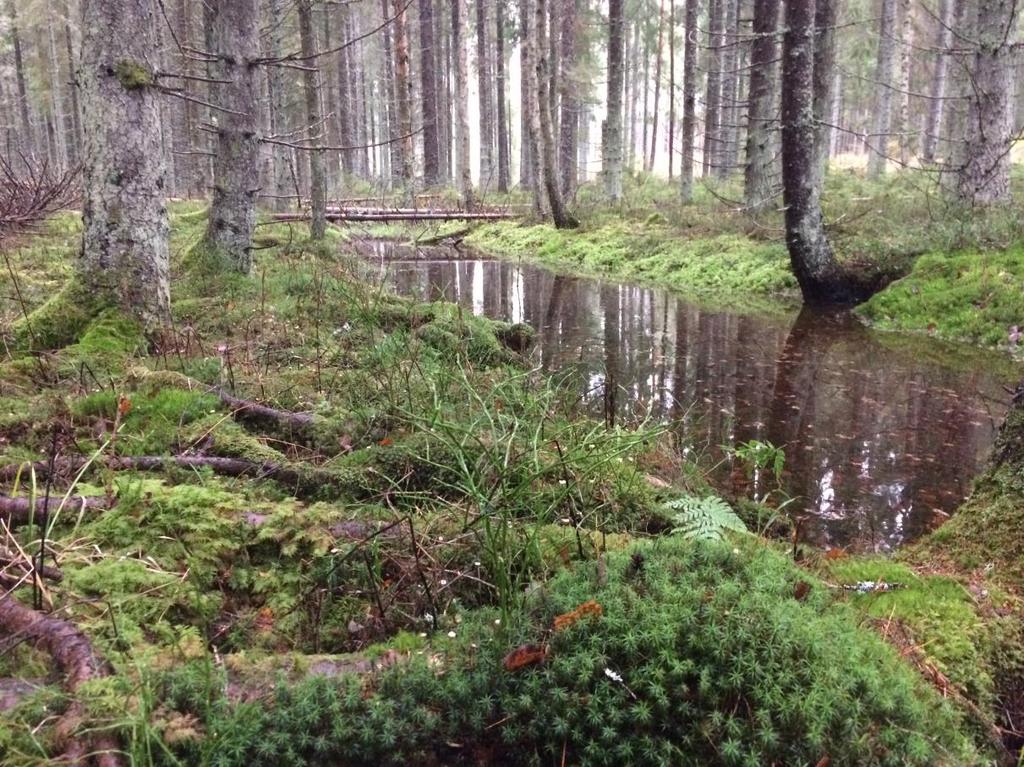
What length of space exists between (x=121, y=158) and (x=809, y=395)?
6.28 meters

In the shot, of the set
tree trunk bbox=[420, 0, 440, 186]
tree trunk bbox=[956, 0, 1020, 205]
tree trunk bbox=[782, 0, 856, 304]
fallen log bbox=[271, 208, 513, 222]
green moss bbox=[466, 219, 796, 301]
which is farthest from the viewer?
tree trunk bbox=[420, 0, 440, 186]

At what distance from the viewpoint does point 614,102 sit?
2005 cm

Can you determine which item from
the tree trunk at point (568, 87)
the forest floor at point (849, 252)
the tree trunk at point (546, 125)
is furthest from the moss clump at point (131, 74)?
the tree trunk at point (568, 87)

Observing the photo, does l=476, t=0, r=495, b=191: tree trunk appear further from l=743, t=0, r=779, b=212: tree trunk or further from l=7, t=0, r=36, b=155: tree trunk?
l=7, t=0, r=36, b=155: tree trunk

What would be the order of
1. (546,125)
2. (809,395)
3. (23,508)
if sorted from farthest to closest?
(546,125) < (809,395) < (23,508)

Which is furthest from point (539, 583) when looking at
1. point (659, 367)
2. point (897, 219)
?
point (897, 219)

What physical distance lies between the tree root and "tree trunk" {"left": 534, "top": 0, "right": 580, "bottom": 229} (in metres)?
17.7

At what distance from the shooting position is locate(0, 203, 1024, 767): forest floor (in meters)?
1.77

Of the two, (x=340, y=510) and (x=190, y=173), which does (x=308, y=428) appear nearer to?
(x=340, y=510)

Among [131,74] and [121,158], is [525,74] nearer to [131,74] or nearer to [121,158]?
[131,74]

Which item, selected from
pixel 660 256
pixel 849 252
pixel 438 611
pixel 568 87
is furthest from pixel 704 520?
pixel 568 87

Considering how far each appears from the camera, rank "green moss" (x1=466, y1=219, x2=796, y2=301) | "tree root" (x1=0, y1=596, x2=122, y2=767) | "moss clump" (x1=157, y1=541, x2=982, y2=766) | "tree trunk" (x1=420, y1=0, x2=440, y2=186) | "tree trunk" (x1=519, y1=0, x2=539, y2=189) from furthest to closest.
Answer: "tree trunk" (x1=420, y1=0, x2=440, y2=186) < "tree trunk" (x1=519, y1=0, x2=539, y2=189) < "green moss" (x1=466, y1=219, x2=796, y2=301) < "moss clump" (x1=157, y1=541, x2=982, y2=766) < "tree root" (x1=0, y1=596, x2=122, y2=767)

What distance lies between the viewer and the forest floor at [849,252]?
31.7 feet

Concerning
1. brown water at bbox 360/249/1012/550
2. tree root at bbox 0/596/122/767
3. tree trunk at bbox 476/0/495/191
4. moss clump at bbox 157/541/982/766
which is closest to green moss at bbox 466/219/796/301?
brown water at bbox 360/249/1012/550
